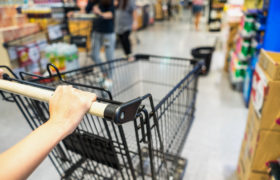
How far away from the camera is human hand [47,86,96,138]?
594mm

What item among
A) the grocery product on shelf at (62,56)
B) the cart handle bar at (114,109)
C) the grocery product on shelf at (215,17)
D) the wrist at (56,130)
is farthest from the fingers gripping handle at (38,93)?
the grocery product on shelf at (215,17)

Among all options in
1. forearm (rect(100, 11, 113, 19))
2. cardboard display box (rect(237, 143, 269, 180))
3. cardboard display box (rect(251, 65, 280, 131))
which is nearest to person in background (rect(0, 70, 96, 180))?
cardboard display box (rect(251, 65, 280, 131))

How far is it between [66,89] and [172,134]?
3.70ft

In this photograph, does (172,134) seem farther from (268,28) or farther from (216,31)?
(216,31)

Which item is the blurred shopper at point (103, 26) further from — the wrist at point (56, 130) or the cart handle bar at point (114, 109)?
the wrist at point (56, 130)

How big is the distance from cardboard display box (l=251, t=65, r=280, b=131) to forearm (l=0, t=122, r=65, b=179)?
3.50 ft

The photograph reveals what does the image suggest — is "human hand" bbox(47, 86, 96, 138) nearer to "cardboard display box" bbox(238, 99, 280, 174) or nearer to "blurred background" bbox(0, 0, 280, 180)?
"blurred background" bbox(0, 0, 280, 180)

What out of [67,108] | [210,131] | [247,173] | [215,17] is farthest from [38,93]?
[215,17]

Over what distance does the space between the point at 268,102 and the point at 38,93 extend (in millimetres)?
1136

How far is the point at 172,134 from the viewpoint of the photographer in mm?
1627

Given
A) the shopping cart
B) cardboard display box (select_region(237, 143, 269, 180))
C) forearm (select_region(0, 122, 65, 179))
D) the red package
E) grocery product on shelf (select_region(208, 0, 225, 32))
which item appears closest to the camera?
forearm (select_region(0, 122, 65, 179))

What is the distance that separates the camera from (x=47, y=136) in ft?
1.81

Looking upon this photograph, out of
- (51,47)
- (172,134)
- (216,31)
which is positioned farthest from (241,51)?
(216,31)

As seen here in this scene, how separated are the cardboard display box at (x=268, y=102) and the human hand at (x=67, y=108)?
3.10 feet
